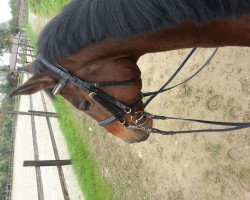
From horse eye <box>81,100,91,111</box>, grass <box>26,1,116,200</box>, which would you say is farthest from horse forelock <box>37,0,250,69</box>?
grass <box>26,1,116,200</box>

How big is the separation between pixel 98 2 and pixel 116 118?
1.11 metres

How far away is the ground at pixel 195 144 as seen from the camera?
13.6 ft

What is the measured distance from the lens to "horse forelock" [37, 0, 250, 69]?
1.91 meters

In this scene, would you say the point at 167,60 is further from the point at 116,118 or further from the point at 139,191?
the point at 116,118

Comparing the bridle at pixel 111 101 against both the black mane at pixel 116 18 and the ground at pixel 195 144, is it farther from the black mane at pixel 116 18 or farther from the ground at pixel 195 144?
the ground at pixel 195 144

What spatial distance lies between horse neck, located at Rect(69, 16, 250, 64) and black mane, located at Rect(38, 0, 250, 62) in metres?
0.09

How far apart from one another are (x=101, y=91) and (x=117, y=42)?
570mm

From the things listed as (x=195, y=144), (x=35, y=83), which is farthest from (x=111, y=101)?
(x=195, y=144)

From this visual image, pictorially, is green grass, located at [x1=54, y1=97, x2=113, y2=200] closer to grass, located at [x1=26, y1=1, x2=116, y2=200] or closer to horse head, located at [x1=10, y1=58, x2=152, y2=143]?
grass, located at [x1=26, y1=1, x2=116, y2=200]

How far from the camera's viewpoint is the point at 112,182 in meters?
6.52

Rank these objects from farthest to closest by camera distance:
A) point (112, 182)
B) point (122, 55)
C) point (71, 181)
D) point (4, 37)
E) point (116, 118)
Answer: point (4, 37) → point (71, 181) → point (112, 182) → point (116, 118) → point (122, 55)

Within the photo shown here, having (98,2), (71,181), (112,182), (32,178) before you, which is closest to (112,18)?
(98,2)

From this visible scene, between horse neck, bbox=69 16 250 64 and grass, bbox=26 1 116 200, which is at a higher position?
horse neck, bbox=69 16 250 64

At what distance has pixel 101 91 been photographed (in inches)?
112
